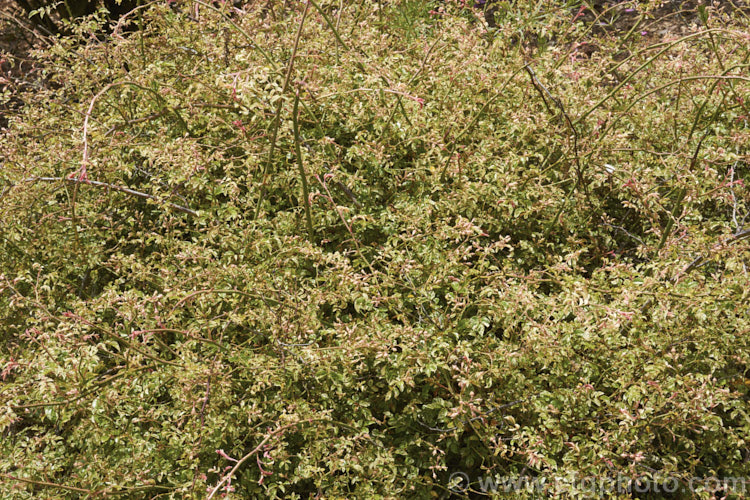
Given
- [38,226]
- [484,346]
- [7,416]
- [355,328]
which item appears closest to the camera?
[7,416]

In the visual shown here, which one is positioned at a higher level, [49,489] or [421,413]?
[421,413]

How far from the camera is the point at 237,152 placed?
2.75 m

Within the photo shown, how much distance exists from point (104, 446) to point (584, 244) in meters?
1.90

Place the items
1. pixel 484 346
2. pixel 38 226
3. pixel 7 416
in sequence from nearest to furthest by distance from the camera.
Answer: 1. pixel 7 416
2. pixel 484 346
3. pixel 38 226

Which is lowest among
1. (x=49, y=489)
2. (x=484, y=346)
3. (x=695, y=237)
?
(x=49, y=489)

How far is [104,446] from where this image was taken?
2.20 meters

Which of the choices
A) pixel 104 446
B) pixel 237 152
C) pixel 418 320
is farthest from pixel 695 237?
pixel 104 446

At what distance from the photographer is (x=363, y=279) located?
2.14 metres

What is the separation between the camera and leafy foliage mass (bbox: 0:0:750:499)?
202cm

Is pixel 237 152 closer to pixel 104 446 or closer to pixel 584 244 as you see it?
pixel 104 446

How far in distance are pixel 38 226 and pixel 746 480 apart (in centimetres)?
260

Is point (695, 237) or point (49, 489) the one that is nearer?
point (49, 489)

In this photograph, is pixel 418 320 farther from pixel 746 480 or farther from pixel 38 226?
pixel 38 226

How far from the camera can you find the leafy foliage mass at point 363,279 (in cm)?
202
